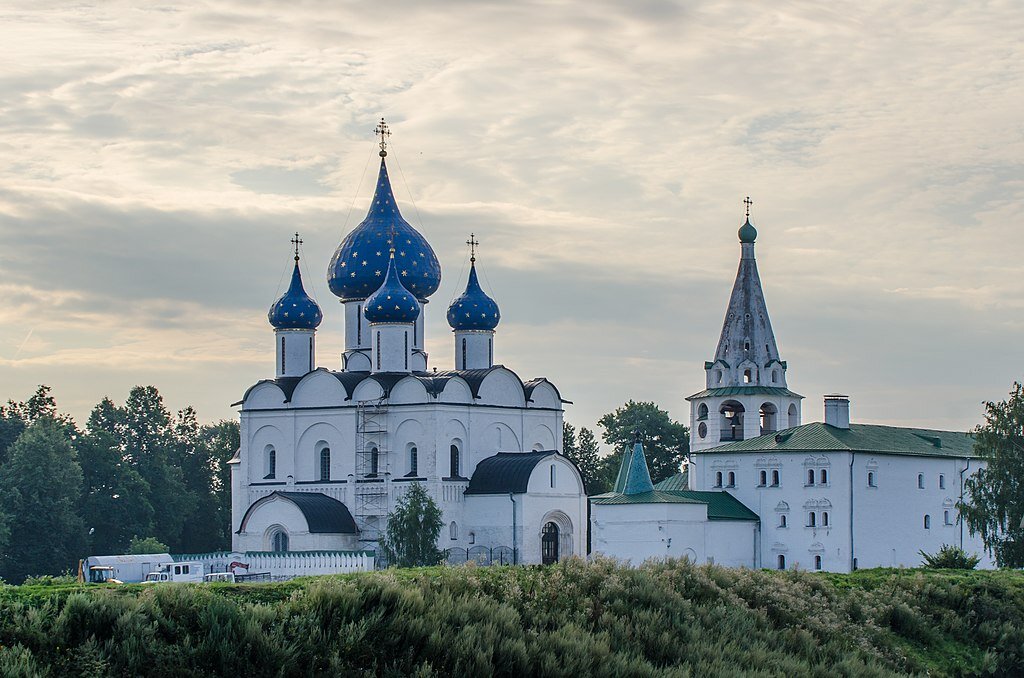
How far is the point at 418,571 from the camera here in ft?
65.7

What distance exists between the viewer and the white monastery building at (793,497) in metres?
38.8

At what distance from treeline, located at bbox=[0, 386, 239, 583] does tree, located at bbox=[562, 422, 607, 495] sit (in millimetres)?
11214

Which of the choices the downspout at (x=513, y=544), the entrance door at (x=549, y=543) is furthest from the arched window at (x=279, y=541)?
the entrance door at (x=549, y=543)

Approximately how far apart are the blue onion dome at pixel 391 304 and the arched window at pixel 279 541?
5.53 metres

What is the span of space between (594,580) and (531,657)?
2.98 metres

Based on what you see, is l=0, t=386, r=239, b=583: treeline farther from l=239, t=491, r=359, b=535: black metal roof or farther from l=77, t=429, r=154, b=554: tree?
→ l=239, t=491, r=359, b=535: black metal roof

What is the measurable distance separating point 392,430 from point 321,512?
2.64m

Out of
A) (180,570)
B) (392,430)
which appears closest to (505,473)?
(392,430)

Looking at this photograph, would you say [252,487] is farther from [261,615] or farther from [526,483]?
[261,615]

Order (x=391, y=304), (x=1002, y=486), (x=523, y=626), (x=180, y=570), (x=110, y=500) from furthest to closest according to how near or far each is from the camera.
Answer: (x=110, y=500)
(x=391, y=304)
(x=180, y=570)
(x=1002, y=486)
(x=523, y=626)

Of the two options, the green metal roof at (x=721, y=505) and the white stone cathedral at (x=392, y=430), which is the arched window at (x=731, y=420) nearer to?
the green metal roof at (x=721, y=505)

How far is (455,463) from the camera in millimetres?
40812

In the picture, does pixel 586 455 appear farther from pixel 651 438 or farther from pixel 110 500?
pixel 110 500

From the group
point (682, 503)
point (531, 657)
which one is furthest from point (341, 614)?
point (682, 503)
